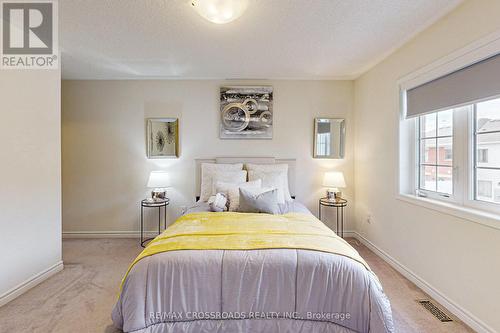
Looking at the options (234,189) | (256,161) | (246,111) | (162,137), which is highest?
(246,111)

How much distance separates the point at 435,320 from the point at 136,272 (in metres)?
2.30

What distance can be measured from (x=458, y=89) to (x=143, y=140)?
3861 mm

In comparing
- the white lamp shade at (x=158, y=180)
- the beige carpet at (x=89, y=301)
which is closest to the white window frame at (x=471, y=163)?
the beige carpet at (x=89, y=301)

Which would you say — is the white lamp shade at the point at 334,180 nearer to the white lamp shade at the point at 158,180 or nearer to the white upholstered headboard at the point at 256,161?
the white upholstered headboard at the point at 256,161

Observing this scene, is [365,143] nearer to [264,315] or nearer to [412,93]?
[412,93]

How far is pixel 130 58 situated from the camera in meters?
2.96

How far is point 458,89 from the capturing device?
1.92 m

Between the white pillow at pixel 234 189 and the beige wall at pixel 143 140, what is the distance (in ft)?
2.81

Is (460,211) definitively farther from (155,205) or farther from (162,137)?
(162,137)

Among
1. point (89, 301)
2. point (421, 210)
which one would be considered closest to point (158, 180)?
point (89, 301)

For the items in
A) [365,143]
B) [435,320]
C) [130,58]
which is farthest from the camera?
[365,143]

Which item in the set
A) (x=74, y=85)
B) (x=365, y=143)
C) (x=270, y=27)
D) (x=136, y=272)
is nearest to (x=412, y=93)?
(x=365, y=143)

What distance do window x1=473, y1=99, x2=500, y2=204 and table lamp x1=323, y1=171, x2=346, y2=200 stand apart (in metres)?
1.59

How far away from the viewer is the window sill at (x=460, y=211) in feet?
5.38
